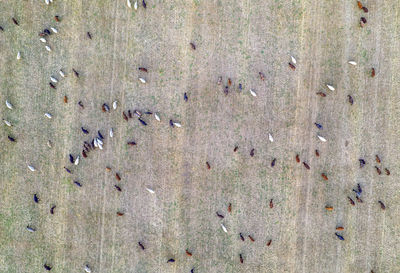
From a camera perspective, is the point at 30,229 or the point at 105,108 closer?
the point at 105,108

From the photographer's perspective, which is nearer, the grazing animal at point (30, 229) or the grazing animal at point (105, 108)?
the grazing animal at point (105, 108)

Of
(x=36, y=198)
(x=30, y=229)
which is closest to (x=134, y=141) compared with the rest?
(x=36, y=198)

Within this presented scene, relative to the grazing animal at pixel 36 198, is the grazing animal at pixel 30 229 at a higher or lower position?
lower

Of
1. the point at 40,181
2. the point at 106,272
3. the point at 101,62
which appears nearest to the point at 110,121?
the point at 101,62

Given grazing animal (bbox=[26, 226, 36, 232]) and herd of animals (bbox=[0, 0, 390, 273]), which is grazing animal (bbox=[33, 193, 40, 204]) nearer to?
herd of animals (bbox=[0, 0, 390, 273])

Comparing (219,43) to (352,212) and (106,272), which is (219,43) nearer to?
(352,212)

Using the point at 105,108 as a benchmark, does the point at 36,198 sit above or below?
below

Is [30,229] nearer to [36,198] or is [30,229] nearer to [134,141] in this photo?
[36,198]

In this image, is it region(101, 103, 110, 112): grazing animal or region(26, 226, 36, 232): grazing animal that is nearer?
region(101, 103, 110, 112): grazing animal

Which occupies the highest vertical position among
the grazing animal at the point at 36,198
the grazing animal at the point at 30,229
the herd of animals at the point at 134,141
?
the herd of animals at the point at 134,141

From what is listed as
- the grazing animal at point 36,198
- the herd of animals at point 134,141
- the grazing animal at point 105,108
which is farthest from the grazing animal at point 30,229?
the grazing animal at point 105,108

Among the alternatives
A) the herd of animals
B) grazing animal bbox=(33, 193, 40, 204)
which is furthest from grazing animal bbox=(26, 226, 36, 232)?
grazing animal bbox=(33, 193, 40, 204)

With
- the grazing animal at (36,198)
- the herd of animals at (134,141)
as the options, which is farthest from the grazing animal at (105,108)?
the grazing animal at (36,198)

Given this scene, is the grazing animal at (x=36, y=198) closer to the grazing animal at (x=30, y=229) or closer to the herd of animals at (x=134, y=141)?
the herd of animals at (x=134, y=141)
